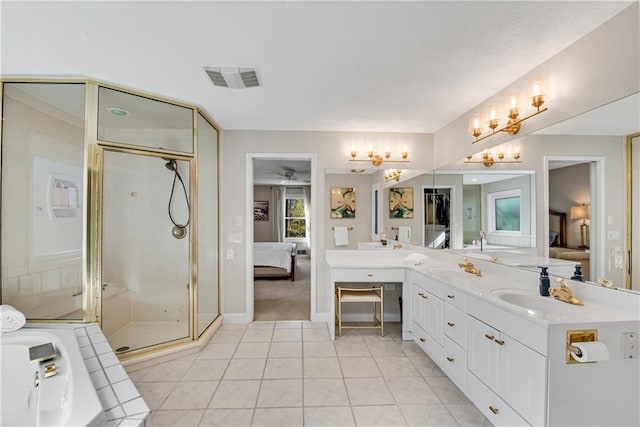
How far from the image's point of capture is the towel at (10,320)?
6.04ft

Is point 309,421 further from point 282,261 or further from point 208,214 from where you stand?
point 282,261

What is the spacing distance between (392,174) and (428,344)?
78.2 inches

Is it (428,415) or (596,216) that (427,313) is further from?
(596,216)

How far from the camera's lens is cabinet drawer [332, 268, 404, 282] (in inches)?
114

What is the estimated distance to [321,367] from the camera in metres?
2.39

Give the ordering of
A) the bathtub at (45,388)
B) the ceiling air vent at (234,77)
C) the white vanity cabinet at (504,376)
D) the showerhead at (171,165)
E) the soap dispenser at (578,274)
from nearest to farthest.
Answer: the bathtub at (45,388), the white vanity cabinet at (504,376), the soap dispenser at (578,274), the ceiling air vent at (234,77), the showerhead at (171,165)

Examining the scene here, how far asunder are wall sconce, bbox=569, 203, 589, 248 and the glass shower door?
3267 mm

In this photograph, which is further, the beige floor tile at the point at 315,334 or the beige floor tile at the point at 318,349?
the beige floor tile at the point at 315,334

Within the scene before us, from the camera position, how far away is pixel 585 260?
165 cm

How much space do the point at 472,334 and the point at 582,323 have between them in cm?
67

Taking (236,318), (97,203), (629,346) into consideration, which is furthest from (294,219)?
(629,346)

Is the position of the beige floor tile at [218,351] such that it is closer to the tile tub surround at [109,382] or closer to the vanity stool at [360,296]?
the tile tub surround at [109,382]

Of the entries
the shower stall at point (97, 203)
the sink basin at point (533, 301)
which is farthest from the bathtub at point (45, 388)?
the sink basin at point (533, 301)

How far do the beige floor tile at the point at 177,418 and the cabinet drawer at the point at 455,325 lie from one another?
6.32 feet
